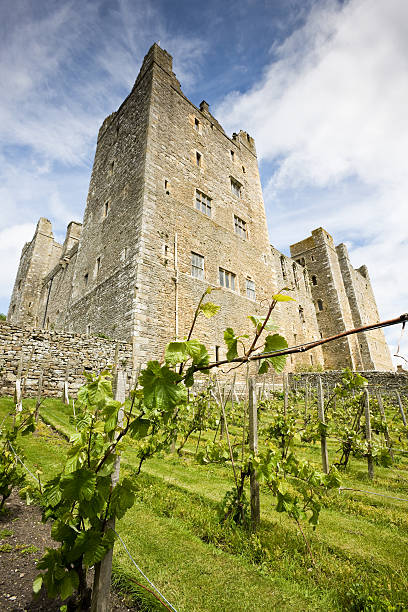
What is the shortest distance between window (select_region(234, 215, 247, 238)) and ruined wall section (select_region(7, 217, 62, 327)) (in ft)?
64.6

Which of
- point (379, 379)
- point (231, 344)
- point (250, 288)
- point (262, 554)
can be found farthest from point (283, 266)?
point (231, 344)

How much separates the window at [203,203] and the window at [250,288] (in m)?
4.70

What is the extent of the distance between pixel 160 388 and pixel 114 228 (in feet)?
47.8

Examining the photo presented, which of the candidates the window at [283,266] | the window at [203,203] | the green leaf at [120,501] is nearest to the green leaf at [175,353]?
the green leaf at [120,501]

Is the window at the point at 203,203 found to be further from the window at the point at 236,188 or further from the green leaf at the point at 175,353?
the green leaf at the point at 175,353

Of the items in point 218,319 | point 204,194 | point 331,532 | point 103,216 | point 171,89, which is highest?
point 171,89

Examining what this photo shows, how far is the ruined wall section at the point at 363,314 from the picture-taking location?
2723cm

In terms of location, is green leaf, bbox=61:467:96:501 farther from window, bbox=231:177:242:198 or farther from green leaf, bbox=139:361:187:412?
window, bbox=231:177:242:198

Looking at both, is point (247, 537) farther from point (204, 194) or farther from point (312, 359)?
point (312, 359)

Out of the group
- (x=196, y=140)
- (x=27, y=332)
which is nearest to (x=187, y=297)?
(x=27, y=332)

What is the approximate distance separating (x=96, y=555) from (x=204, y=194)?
1687cm

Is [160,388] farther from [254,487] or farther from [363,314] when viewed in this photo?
[363,314]

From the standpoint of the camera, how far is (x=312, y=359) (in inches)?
1004

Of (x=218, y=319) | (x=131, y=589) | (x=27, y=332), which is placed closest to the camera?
(x=131, y=589)
